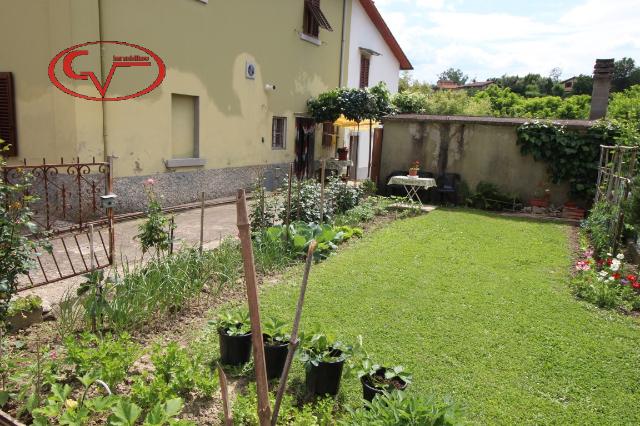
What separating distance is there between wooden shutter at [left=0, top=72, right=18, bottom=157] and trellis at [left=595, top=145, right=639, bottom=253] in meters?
10.00

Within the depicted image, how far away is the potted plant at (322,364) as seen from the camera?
3152 mm

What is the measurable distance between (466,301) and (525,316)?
0.63m

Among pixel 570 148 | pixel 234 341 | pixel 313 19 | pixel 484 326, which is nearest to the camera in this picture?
pixel 234 341

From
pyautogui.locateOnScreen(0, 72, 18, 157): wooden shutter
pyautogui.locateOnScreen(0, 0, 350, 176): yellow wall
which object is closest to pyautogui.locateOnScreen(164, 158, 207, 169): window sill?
pyautogui.locateOnScreen(0, 0, 350, 176): yellow wall

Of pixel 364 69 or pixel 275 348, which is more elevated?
pixel 364 69

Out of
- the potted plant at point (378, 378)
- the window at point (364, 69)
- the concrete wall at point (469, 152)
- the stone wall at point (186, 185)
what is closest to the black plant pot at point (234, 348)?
the potted plant at point (378, 378)

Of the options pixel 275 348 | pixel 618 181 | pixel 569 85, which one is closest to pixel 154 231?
pixel 275 348

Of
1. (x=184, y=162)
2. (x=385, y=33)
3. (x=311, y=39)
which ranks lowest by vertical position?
(x=184, y=162)

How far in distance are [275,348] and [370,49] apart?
17.0m

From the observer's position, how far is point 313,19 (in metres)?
14.5

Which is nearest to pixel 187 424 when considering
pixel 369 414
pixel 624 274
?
pixel 369 414

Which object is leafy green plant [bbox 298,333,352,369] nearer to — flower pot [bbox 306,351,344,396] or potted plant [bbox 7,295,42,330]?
flower pot [bbox 306,351,344,396]

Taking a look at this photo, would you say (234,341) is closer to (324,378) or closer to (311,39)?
(324,378)

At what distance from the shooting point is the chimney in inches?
537
